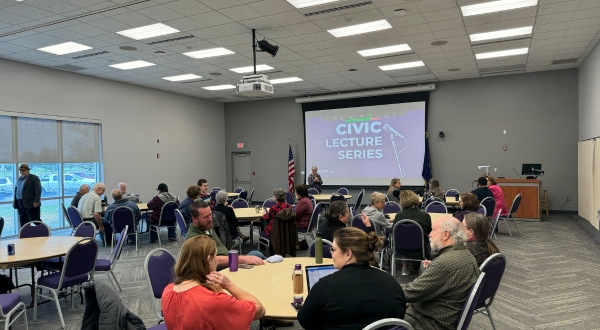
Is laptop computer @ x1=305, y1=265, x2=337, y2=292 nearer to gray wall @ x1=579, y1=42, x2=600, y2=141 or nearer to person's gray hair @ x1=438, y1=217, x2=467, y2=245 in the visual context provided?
person's gray hair @ x1=438, y1=217, x2=467, y2=245

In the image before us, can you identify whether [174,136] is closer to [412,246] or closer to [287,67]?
[287,67]

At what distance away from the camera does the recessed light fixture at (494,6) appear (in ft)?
20.7

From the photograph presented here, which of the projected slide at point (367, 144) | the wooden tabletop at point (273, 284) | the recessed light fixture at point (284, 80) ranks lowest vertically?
the wooden tabletop at point (273, 284)

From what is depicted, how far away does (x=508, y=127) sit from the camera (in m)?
11.9

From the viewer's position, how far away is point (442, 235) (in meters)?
2.73

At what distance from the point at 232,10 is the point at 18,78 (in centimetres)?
590

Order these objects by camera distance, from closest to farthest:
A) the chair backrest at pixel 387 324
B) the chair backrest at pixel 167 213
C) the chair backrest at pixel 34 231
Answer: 1. the chair backrest at pixel 387 324
2. the chair backrest at pixel 34 231
3. the chair backrest at pixel 167 213

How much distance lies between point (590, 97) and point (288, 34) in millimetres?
7209

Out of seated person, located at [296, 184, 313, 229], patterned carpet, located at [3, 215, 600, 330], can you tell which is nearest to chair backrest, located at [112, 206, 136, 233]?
patterned carpet, located at [3, 215, 600, 330]

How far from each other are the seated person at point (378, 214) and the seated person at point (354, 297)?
3593mm

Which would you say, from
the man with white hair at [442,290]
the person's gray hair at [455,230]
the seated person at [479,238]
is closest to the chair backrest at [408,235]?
the seated person at [479,238]

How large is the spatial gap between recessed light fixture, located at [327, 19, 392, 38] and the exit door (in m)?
8.99

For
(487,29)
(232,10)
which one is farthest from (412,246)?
(487,29)

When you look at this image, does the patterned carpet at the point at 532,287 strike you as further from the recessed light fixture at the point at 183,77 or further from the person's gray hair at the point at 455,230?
the recessed light fixture at the point at 183,77
